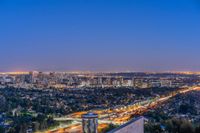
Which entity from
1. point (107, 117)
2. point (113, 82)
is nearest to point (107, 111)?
point (107, 117)

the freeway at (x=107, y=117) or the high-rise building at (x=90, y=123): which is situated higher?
the high-rise building at (x=90, y=123)

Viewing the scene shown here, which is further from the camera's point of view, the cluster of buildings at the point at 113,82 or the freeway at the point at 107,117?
the cluster of buildings at the point at 113,82

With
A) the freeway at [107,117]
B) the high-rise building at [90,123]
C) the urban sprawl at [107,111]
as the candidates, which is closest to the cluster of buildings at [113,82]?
the urban sprawl at [107,111]

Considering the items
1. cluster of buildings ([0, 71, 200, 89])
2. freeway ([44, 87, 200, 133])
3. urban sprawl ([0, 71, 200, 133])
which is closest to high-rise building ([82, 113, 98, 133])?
urban sprawl ([0, 71, 200, 133])

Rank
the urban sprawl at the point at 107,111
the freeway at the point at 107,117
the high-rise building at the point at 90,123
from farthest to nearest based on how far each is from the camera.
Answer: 1. the freeway at the point at 107,117
2. the urban sprawl at the point at 107,111
3. the high-rise building at the point at 90,123

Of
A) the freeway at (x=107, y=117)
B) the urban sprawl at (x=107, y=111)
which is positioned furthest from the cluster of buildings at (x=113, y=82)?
the freeway at (x=107, y=117)

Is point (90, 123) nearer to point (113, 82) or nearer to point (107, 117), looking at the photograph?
point (107, 117)

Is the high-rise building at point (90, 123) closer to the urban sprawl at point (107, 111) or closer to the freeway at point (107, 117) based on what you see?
the urban sprawl at point (107, 111)

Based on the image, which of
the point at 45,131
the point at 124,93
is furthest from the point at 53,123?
the point at 124,93

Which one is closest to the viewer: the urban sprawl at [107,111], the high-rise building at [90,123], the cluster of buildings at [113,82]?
the high-rise building at [90,123]

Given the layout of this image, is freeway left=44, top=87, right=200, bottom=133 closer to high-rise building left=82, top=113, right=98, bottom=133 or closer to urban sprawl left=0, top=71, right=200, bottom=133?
urban sprawl left=0, top=71, right=200, bottom=133

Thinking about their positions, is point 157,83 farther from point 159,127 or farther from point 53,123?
point 159,127
